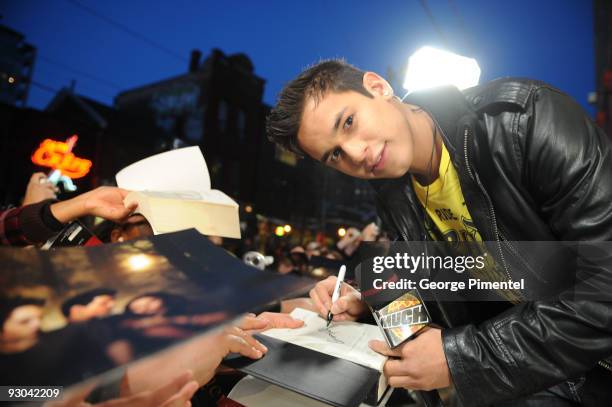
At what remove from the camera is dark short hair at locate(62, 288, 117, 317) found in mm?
488

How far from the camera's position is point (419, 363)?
3.26 feet

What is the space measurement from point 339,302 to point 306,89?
1.07 m

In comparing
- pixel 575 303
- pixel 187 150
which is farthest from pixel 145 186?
pixel 575 303

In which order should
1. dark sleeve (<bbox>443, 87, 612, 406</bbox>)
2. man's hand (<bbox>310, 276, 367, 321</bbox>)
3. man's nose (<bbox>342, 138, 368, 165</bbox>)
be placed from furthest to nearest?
man's nose (<bbox>342, 138, 368, 165</bbox>) → man's hand (<bbox>310, 276, 367, 321</bbox>) → dark sleeve (<bbox>443, 87, 612, 406</bbox>)

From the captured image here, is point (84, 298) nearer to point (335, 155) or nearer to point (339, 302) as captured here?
point (339, 302)

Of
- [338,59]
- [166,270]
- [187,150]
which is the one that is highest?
[338,59]

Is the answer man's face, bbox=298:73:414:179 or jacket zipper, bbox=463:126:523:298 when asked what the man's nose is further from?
jacket zipper, bbox=463:126:523:298

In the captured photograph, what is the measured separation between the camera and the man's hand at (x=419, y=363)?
0.97 metres

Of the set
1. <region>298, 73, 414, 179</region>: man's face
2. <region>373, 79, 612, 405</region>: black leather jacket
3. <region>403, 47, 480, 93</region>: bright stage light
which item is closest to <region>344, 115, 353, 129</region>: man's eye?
<region>298, 73, 414, 179</region>: man's face

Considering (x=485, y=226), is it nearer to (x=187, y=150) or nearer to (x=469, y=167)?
(x=469, y=167)

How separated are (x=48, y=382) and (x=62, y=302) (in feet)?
0.48

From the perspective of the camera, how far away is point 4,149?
13281 mm

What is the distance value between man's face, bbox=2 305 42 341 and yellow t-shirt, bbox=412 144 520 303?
1.64 m

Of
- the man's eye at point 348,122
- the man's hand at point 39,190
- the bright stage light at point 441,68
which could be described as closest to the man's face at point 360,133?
the man's eye at point 348,122
